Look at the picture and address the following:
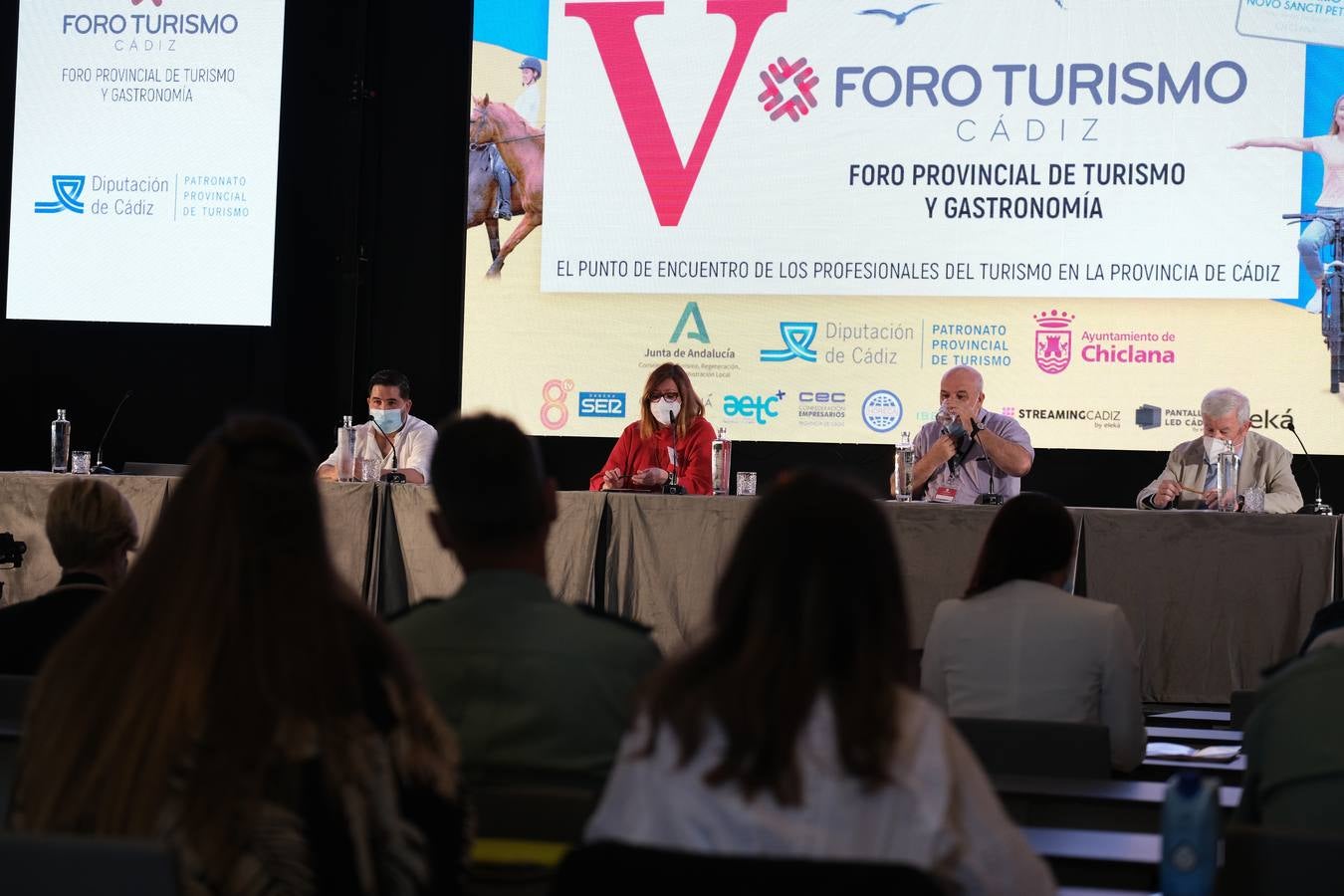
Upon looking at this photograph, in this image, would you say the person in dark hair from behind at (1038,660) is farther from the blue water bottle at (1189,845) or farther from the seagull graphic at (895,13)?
the seagull graphic at (895,13)

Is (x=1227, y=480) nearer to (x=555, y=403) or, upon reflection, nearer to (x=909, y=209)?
(x=909, y=209)

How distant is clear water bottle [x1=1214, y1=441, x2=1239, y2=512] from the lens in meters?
4.59

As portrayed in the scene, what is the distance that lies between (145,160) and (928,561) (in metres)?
3.98

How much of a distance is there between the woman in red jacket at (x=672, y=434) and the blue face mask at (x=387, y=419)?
75 centimetres

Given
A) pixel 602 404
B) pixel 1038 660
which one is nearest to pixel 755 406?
pixel 602 404

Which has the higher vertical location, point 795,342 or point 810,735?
point 795,342

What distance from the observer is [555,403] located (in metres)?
6.36

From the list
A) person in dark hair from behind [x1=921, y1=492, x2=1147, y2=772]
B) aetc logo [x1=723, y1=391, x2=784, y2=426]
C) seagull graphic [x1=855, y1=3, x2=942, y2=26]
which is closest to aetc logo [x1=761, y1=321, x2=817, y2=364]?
aetc logo [x1=723, y1=391, x2=784, y2=426]

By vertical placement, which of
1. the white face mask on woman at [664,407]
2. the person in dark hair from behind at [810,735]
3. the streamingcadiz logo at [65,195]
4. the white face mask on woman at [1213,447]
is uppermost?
the streamingcadiz logo at [65,195]

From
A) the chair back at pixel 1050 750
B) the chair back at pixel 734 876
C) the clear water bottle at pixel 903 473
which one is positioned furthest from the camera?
the clear water bottle at pixel 903 473

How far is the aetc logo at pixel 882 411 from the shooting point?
20.0 ft

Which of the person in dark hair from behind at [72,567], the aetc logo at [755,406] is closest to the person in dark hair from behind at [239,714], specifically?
the person in dark hair from behind at [72,567]

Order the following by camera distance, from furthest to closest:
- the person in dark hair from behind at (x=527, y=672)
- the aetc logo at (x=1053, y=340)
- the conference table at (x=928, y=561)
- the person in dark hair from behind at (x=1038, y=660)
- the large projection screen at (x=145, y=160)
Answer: the large projection screen at (x=145, y=160)
the aetc logo at (x=1053, y=340)
the conference table at (x=928, y=561)
the person in dark hair from behind at (x=1038, y=660)
the person in dark hair from behind at (x=527, y=672)

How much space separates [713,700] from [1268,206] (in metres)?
5.28
